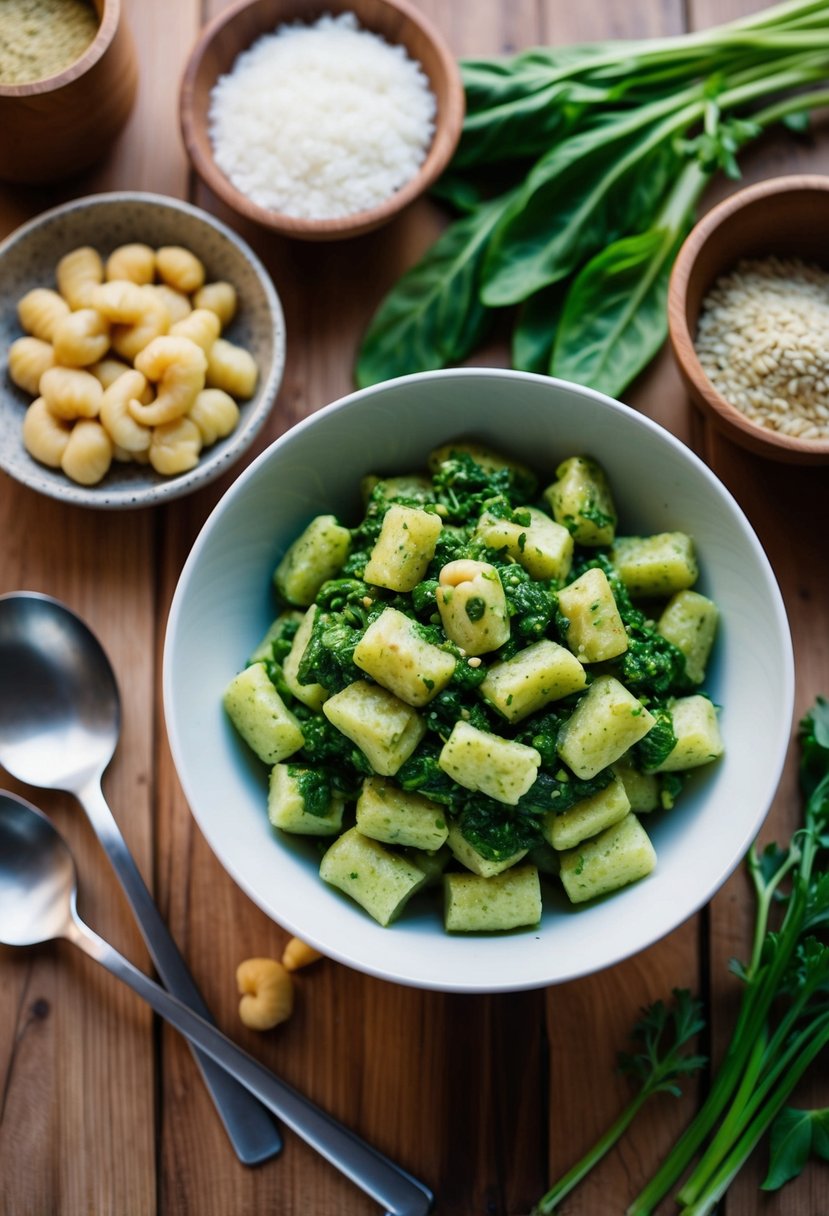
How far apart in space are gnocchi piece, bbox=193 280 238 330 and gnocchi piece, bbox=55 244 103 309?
0.79 feet

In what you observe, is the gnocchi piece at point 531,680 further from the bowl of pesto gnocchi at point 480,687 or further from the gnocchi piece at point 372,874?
the gnocchi piece at point 372,874

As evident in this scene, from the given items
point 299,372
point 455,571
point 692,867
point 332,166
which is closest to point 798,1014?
point 692,867

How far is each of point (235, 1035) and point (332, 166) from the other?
2.00m

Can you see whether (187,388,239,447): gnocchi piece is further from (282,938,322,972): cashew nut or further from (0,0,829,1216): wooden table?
(282,938,322,972): cashew nut

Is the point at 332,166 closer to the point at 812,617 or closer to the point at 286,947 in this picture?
the point at 812,617

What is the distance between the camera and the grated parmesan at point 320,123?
2725 millimetres

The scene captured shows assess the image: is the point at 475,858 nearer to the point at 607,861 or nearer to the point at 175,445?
the point at 607,861

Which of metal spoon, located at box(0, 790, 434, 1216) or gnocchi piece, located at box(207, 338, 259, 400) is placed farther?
gnocchi piece, located at box(207, 338, 259, 400)

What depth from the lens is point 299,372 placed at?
9.16ft

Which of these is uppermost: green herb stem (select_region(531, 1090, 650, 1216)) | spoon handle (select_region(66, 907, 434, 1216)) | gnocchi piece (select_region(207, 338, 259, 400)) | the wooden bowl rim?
the wooden bowl rim

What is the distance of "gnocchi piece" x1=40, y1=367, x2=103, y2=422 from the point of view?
2.59 metres

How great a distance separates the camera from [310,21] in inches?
113

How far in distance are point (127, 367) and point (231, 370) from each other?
26cm

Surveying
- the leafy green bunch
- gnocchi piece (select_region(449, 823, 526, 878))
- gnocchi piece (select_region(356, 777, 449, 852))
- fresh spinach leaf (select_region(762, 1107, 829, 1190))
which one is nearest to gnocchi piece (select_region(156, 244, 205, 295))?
gnocchi piece (select_region(356, 777, 449, 852))
